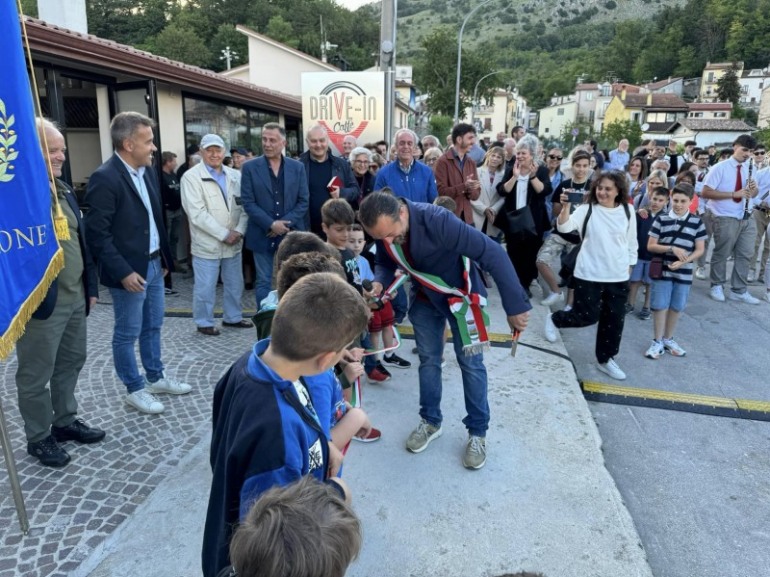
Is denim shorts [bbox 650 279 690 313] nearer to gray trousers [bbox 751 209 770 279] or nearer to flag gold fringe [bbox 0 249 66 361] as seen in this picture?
gray trousers [bbox 751 209 770 279]

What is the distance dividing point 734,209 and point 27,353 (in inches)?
310

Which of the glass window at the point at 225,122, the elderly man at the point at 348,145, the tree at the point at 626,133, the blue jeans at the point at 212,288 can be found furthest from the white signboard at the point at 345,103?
the tree at the point at 626,133

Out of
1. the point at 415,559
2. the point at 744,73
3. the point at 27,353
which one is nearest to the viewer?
the point at 415,559

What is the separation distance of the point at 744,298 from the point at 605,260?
12.8ft

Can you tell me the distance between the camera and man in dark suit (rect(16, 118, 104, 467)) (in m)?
2.90

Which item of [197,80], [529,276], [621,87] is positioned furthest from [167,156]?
[621,87]

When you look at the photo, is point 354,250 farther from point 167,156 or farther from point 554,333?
point 167,156

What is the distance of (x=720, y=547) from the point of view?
2639 mm

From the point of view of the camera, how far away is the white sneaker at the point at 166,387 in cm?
397

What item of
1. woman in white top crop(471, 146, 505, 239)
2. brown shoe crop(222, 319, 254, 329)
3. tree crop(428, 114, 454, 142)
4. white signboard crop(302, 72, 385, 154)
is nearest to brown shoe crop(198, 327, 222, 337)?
brown shoe crop(222, 319, 254, 329)

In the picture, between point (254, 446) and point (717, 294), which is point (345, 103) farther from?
point (254, 446)

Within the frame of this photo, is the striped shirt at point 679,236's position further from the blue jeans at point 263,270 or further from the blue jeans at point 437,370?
the blue jeans at point 263,270

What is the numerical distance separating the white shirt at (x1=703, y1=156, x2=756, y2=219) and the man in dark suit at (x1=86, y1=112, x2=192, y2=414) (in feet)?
22.7

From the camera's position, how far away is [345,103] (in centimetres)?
862
